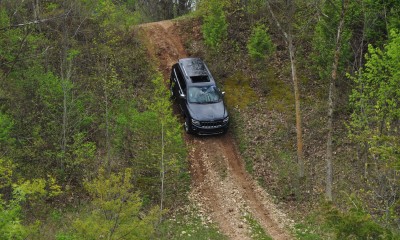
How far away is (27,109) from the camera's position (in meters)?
19.0

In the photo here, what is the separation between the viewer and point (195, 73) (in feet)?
69.6

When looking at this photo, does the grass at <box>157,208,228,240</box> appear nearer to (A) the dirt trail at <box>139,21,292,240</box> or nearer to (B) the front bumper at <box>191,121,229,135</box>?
(A) the dirt trail at <box>139,21,292,240</box>

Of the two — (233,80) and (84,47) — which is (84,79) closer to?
(84,47)

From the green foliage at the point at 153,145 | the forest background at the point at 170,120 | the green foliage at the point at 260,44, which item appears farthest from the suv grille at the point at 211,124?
the green foliage at the point at 260,44

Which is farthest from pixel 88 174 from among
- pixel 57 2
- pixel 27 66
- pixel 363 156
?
pixel 57 2

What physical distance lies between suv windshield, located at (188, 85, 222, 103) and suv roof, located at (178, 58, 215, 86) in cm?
30

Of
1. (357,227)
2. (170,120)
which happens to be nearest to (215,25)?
→ (170,120)

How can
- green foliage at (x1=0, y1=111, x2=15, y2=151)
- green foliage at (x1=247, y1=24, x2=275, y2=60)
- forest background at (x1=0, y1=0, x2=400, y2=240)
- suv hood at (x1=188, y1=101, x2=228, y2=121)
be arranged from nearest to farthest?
forest background at (x1=0, y1=0, x2=400, y2=240)
green foliage at (x1=0, y1=111, x2=15, y2=151)
suv hood at (x1=188, y1=101, x2=228, y2=121)
green foliage at (x1=247, y1=24, x2=275, y2=60)

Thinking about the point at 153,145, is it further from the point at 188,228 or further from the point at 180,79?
the point at 180,79

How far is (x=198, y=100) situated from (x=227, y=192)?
4780 millimetres

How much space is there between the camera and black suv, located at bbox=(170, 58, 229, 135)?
19281 millimetres

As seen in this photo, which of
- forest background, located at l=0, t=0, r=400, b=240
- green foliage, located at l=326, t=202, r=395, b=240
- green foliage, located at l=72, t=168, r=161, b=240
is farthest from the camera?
forest background, located at l=0, t=0, r=400, b=240

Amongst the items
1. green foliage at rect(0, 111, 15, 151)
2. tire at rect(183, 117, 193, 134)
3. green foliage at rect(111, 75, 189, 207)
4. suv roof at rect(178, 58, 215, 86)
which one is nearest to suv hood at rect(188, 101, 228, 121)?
tire at rect(183, 117, 193, 134)

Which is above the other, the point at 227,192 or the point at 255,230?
the point at 227,192
